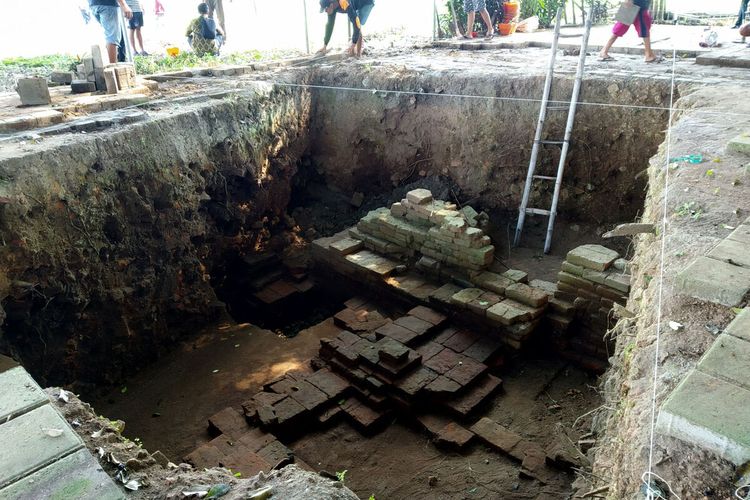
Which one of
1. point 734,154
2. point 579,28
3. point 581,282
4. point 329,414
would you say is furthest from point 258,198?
point 579,28

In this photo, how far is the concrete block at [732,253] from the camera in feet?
9.41

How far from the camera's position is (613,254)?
6.24m

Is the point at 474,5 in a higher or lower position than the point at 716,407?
higher

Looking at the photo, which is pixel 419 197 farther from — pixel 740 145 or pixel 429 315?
pixel 740 145

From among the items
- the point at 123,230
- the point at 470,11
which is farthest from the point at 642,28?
the point at 123,230

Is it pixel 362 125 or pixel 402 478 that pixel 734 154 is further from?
pixel 362 125

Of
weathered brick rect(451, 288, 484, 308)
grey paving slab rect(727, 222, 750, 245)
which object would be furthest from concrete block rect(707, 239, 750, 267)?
weathered brick rect(451, 288, 484, 308)

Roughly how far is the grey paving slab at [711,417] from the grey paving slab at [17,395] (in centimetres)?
248

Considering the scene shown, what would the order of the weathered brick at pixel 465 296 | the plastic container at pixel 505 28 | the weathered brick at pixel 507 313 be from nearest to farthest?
1. the weathered brick at pixel 507 313
2. the weathered brick at pixel 465 296
3. the plastic container at pixel 505 28

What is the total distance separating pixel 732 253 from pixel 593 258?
323 centimetres

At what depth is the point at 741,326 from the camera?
2.31 m

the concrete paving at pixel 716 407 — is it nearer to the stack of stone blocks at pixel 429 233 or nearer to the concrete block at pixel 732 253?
the concrete block at pixel 732 253

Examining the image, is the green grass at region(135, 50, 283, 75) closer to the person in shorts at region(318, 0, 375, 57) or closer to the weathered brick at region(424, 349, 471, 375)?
the person in shorts at region(318, 0, 375, 57)

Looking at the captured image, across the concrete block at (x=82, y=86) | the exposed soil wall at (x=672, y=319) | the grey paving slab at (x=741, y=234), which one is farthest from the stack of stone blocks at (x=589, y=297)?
the concrete block at (x=82, y=86)
